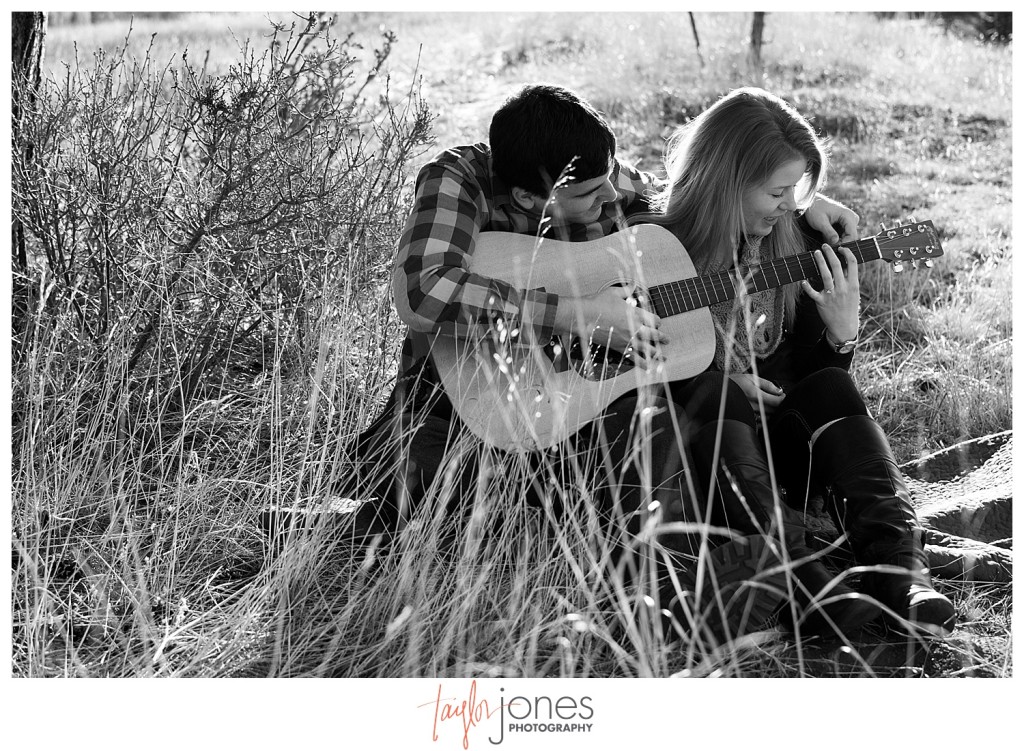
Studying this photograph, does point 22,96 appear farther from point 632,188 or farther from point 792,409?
point 792,409

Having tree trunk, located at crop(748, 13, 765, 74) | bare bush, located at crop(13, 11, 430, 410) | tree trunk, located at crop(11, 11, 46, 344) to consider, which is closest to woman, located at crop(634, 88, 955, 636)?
bare bush, located at crop(13, 11, 430, 410)

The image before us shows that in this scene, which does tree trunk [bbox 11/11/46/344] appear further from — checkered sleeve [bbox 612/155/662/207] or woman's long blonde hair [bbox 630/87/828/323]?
woman's long blonde hair [bbox 630/87/828/323]

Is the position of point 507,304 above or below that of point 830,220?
below

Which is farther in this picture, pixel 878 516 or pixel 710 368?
pixel 710 368

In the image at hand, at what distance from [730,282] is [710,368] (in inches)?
9.8

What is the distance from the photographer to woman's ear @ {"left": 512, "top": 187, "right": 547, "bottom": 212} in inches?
107

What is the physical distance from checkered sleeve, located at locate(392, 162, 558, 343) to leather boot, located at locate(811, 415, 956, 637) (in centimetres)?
82

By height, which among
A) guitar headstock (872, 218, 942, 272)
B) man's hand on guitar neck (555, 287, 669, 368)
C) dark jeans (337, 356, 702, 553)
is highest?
guitar headstock (872, 218, 942, 272)

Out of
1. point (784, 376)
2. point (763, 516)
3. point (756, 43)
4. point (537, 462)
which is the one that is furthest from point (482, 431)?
point (756, 43)

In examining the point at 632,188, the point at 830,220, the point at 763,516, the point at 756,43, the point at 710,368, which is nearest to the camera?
the point at 763,516

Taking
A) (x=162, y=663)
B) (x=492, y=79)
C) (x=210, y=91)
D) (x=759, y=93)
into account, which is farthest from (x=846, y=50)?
(x=162, y=663)

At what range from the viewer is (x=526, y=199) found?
276 cm
